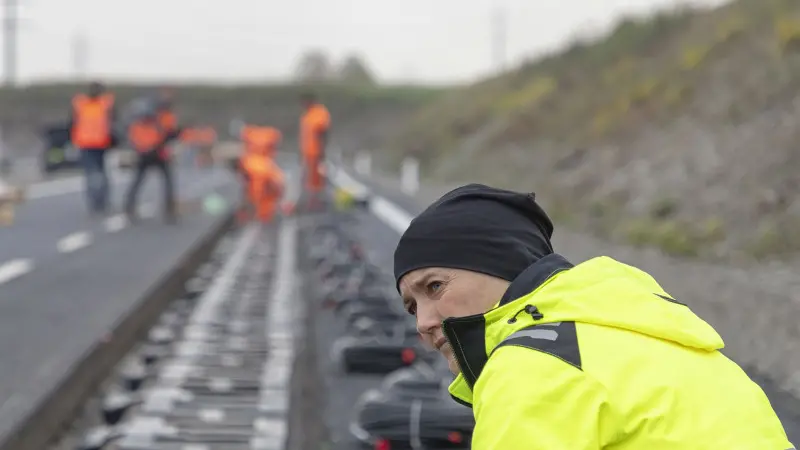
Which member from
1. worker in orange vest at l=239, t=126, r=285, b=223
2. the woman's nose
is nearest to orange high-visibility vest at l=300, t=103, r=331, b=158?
worker in orange vest at l=239, t=126, r=285, b=223

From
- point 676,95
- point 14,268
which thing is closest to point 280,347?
point 14,268

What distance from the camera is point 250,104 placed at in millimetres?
95438

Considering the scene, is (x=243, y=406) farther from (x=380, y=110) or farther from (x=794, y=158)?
(x=380, y=110)

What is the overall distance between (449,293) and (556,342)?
403 millimetres

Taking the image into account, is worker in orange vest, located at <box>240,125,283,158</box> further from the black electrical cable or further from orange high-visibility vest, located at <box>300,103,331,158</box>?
the black electrical cable

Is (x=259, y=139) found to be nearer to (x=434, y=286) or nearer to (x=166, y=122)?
(x=166, y=122)

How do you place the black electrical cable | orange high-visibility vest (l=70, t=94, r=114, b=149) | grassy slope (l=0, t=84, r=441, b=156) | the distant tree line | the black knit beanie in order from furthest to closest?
the distant tree line
grassy slope (l=0, t=84, r=441, b=156)
orange high-visibility vest (l=70, t=94, r=114, b=149)
the black electrical cable
the black knit beanie

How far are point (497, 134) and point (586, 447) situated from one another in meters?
29.2

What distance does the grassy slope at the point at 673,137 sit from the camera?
41.3 feet

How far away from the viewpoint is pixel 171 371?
303 inches

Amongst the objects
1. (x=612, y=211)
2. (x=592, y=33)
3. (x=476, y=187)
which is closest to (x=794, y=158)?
(x=612, y=211)

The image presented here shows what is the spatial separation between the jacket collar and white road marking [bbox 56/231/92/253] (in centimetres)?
1297

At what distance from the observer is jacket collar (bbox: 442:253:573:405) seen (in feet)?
7.36

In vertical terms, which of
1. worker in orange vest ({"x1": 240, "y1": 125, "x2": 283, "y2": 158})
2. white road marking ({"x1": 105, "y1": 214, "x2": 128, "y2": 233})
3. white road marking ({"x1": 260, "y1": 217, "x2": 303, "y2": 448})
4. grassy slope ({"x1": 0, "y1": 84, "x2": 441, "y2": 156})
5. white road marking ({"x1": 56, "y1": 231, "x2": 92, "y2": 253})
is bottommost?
white road marking ({"x1": 260, "y1": 217, "x2": 303, "y2": 448})
